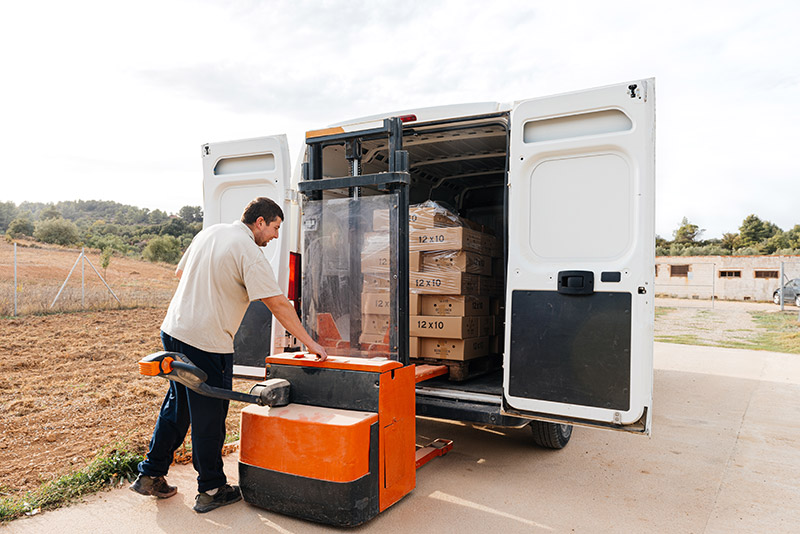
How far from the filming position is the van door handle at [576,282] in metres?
3.16

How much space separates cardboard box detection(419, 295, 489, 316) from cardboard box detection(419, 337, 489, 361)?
0.24m

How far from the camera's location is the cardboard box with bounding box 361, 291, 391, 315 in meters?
3.46

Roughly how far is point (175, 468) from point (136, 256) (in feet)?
135

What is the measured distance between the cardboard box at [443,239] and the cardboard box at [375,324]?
3.88 feet

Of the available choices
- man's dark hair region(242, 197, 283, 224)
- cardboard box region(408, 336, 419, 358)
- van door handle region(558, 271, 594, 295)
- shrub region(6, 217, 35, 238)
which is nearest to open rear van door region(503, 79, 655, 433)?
van door handle region(558, 271, 594, 295)

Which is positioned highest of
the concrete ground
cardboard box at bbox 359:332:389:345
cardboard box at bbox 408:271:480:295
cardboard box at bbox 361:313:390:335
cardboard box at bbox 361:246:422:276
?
cardboard box at bbox 361:246:422:276

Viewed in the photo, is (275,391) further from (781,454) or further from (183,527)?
(781,454)

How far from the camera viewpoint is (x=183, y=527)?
310cm

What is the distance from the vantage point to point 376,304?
349 cm

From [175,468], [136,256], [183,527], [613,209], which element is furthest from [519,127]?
[136,256]

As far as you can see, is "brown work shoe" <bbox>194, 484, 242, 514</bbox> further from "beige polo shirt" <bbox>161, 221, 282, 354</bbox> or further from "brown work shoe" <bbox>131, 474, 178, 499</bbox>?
"beige polo shirt" <bbox>161, 221, 282, 354</bbox>

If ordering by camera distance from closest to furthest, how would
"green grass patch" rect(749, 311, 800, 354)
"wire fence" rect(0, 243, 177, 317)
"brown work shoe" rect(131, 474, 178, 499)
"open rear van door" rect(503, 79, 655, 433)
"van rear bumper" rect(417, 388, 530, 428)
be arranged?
"open rear van door" rect(503, 79, 655, 433)
"brown work shoe" rect(131, 474, 178, 499)
"van rear bumper" rect(417, 388, 530, 428)
"green grass patch" rect(749, 311, 800, 354)
"wire fence" rect(0, 243, 177, 317)

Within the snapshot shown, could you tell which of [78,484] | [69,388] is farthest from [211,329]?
[69,388]

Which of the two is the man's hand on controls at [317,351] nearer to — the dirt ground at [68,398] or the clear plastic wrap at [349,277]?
the clear plastic wrap at [349,277]
